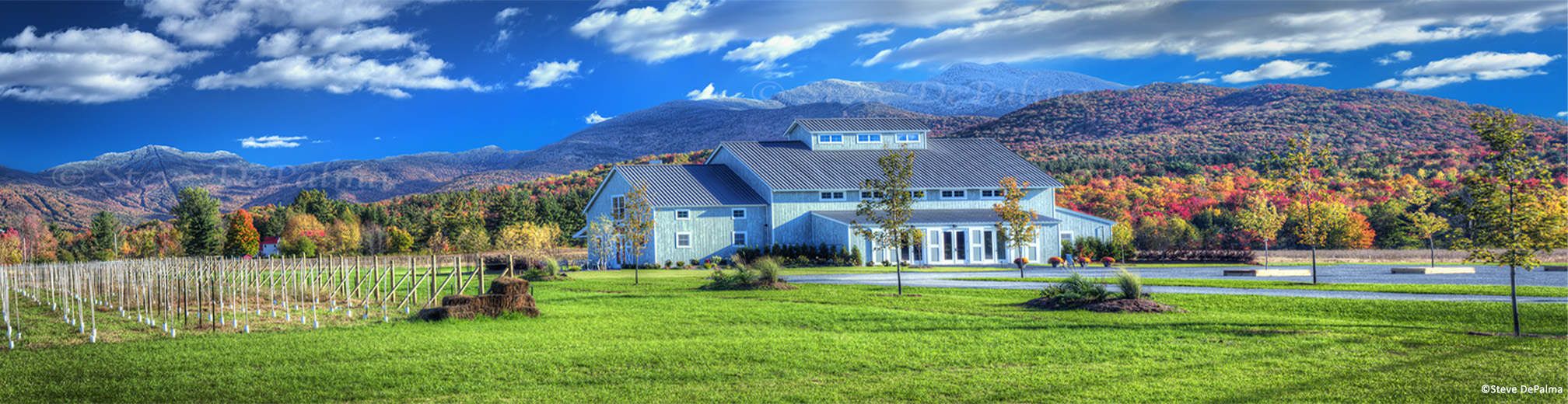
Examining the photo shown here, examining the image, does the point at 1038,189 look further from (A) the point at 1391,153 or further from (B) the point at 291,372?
(A) the point at 1391,153

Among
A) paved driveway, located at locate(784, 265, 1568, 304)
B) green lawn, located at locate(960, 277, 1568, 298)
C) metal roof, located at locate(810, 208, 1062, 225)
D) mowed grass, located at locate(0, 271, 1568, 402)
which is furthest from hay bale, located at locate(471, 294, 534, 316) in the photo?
metal roof, located at locate(810, 208, 1062, 225)

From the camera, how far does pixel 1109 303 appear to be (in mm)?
14859

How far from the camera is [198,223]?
71812 millimetres

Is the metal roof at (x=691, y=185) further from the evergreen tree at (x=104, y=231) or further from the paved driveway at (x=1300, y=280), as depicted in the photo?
the evergreen tree at (x=104, y=231)

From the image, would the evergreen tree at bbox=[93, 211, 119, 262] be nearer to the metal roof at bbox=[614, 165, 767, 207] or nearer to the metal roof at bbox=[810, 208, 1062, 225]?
the metal roof at bbox=[614, 165, 767, 207]

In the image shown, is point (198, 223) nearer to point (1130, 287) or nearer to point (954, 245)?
point (954, 245)

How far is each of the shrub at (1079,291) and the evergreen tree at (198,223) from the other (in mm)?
74918

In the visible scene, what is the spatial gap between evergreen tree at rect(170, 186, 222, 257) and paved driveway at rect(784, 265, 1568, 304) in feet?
213

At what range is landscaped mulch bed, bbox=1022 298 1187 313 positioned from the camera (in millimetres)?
14266

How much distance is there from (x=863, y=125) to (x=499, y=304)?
38362 mm

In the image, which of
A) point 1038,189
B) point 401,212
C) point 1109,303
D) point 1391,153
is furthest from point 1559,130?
point 401,212

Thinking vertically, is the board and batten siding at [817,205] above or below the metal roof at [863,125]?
below

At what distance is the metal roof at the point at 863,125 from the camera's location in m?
50.6

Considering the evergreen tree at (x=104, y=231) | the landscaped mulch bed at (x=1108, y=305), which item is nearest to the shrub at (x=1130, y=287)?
the landscaped mulch bed at (x=1108, y=305)
